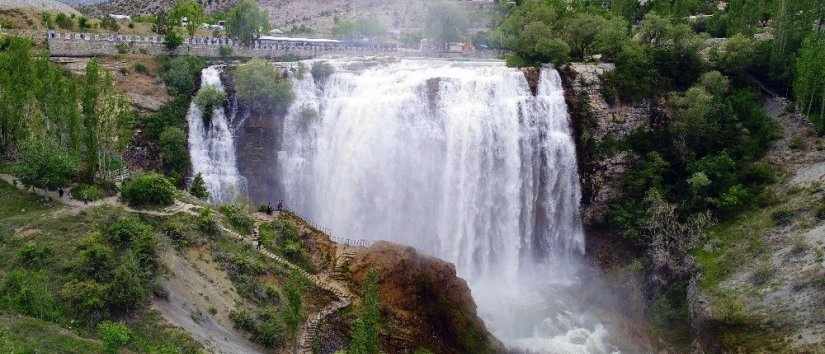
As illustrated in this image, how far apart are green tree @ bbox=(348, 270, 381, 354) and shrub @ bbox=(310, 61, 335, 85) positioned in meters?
20.1

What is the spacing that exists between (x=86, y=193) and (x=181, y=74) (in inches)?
679

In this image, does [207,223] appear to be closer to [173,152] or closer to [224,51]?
[173,152]

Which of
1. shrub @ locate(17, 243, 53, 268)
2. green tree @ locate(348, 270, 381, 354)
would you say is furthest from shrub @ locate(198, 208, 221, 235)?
green tree @ locate(348, 270, 381, 354)

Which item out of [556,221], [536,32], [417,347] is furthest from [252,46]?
[417,347]

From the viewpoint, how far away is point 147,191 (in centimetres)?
3512

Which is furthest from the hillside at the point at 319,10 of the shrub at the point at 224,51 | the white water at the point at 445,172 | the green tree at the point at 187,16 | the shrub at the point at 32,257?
the shrub at the point at 32,257

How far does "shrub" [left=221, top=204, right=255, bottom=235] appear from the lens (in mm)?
37688

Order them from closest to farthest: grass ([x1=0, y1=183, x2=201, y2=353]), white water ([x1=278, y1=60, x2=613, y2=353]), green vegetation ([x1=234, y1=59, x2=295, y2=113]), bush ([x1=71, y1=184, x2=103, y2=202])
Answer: grass ([x1=0, y1=183, x2=201, y2=353]), bush ([x1=71, y1=184, x2=103, y2=202]), white water ([x1=278, y1=60, x2=613, y2=353]), green vegetation ([x1=234, y1=59, x2=295, y2=113])

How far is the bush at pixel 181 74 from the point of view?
49344 mm

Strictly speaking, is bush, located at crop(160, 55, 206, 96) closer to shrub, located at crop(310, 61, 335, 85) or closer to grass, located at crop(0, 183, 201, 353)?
shrub, located at crop(310, 61, 335, 85)

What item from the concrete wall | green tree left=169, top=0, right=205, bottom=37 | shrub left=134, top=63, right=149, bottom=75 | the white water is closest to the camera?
the white water

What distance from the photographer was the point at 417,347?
3547 centimetres

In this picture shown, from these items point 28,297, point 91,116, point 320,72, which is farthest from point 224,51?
point 28,297

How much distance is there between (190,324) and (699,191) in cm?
3481
